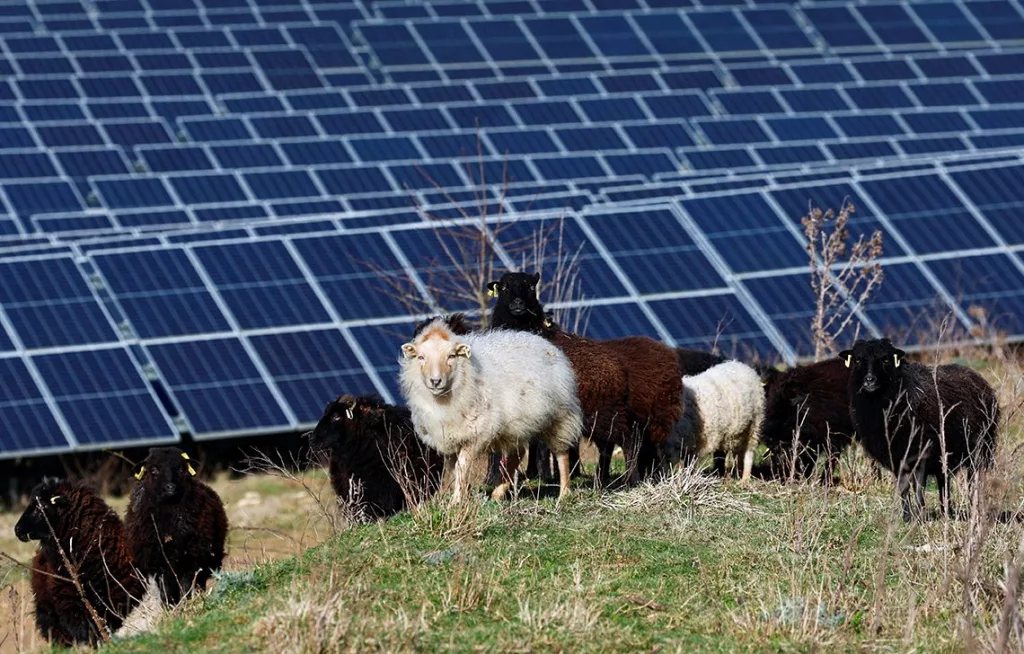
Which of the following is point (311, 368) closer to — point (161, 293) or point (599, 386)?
point (161, 293)

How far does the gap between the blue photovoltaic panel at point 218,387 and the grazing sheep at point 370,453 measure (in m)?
6.27

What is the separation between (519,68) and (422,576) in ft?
84.5

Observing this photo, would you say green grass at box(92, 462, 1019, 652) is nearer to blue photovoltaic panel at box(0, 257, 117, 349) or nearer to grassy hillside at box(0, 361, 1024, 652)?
grassy hillside at box(0, 361, 1024, 652)

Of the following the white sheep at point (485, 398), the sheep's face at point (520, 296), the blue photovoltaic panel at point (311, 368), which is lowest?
the white sheep at point (485, 398)

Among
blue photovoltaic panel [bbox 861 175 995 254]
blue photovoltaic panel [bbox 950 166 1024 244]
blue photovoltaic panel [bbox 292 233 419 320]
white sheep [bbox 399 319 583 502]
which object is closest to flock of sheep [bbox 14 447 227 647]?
white sheep [bbox 399 319 583 502]

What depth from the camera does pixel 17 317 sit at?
1986cm

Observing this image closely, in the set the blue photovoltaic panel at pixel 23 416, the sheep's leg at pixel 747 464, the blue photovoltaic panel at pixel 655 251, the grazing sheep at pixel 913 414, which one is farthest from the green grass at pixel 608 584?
the blue photovoltaic panel at pixel 655 251

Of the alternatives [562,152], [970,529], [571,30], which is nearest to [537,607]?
[970,529]

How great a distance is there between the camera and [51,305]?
20.0 metres

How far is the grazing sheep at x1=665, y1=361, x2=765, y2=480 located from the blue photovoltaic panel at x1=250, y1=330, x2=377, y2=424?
231 inches

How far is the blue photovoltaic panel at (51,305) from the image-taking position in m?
19.6

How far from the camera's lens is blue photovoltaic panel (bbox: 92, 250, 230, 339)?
19.8m

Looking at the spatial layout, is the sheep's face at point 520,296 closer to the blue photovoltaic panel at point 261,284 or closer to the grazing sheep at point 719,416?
the grazing sheep at point 719,416

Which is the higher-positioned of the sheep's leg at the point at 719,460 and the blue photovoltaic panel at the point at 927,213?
the blue photovoltaic panel at the point at 927,213
